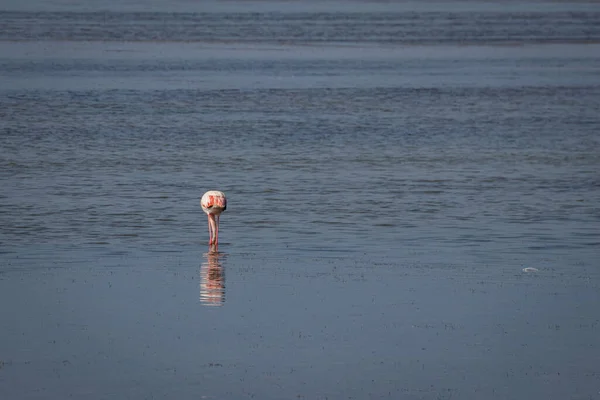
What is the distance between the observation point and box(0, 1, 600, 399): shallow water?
39.8 ft

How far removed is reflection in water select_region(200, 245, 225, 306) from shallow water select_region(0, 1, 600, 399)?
55 mm

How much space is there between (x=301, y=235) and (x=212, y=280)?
317 centimetres

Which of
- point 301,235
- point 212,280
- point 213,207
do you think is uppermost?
point 213,207

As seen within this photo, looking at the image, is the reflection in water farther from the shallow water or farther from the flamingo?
the flamingo

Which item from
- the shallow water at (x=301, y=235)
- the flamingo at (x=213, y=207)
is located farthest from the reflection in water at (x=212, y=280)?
the flamingo at (x=213, y=207)

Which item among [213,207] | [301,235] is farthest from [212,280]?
[301,235]

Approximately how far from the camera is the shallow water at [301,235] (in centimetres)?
1212

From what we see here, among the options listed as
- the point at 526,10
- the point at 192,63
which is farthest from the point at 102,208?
the point at 526,10

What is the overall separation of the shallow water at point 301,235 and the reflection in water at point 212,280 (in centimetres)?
6

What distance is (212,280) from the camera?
51.5 ft

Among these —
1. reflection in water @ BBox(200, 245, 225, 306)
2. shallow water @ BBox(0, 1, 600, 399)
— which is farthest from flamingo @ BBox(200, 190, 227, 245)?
reflection in water @ BBox(200, 245, 225, 306)

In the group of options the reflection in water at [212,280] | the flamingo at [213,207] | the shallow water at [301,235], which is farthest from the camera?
the flamingo at [213,207]

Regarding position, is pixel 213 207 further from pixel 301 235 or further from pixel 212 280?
pixel 212 280

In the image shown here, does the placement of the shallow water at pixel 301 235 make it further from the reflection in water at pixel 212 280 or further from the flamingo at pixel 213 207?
the flamingo at pixel 213 207
